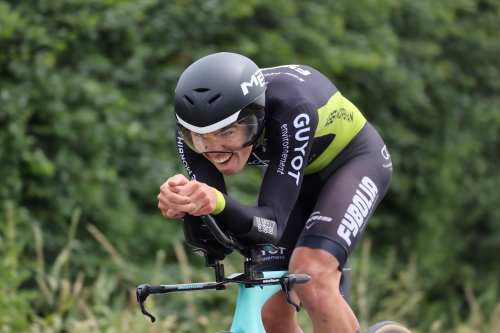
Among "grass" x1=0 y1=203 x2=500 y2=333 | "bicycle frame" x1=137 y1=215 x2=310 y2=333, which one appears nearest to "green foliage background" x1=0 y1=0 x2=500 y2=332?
"grass" x1=0 y1=203 x2=500 y2=333

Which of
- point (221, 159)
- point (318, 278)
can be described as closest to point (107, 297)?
point (318, 278)

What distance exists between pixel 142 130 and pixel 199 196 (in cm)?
456

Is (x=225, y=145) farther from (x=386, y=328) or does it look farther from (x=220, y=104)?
(x=386, y=328)

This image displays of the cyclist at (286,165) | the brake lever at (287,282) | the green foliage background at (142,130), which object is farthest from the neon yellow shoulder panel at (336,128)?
the green foliage background at (142,130)

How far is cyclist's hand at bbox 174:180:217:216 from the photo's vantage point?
332cm

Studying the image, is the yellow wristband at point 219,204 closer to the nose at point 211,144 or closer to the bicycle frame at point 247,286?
the bicycle frame at point 247,286

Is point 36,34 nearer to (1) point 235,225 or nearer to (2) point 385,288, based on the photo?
(1) point 235,225

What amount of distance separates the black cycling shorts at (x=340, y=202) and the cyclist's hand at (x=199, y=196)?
0.97 m

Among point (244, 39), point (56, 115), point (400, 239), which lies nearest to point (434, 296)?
point (400, 239)

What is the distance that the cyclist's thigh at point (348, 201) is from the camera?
422 centimetres

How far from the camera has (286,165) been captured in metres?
3.91

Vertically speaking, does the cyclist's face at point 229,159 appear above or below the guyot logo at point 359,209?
above

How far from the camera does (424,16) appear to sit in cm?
1117

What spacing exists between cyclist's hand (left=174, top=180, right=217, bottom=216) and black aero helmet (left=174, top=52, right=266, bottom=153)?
1.50 ft
